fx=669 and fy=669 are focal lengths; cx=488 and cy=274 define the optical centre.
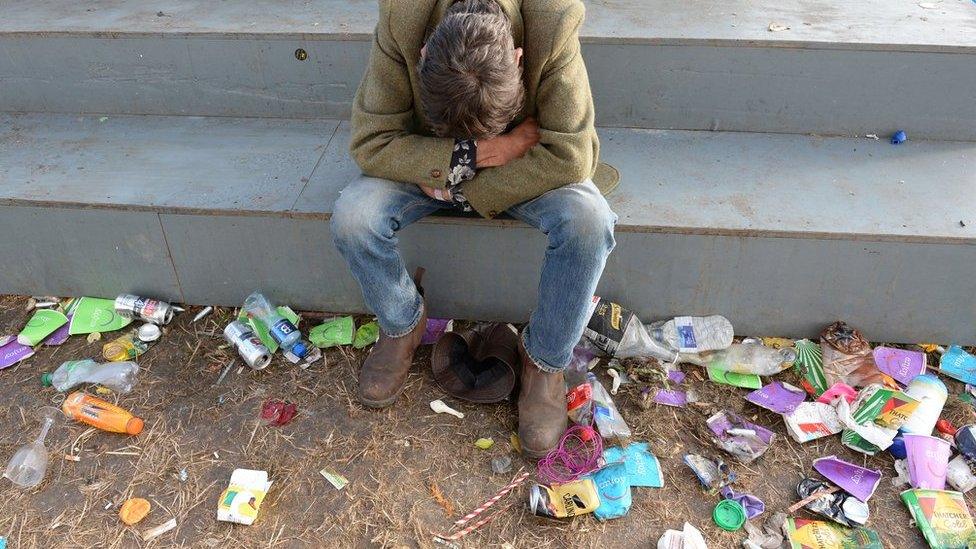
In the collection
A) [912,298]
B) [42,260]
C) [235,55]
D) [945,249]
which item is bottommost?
[42,260]

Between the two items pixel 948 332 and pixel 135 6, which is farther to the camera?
pixel 135 6

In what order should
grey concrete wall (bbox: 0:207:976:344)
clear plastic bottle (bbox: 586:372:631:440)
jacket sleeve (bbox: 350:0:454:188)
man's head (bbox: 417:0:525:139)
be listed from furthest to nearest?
grey concrete wall (bbox: 0:207:976:344), clear plastic bottle (bbox: 586:372:631:440), jacket sleeve (bbox: 350:0:454:188), man's head (bbox: 417:0:525:139)

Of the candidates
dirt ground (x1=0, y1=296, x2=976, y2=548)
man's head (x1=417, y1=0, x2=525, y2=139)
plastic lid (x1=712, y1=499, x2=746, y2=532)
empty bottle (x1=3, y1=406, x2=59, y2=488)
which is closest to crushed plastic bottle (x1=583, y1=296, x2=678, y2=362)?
dirt ground (x1=0, y1=296, x2=976, y2=548)

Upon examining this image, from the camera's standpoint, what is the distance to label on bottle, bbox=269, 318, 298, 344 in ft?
8.31

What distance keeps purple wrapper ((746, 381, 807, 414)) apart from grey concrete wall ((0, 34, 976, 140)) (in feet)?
3.56

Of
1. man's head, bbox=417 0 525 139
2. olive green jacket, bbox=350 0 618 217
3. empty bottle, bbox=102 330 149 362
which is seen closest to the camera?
man's head, bbox=417 0 525 139

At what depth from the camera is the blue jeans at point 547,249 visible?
1.95 metres

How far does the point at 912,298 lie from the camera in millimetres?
2383

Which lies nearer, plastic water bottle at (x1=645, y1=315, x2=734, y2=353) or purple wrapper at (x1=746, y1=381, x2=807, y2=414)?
purple wrapper at (x1=746, y1=381, x2=807, y2=414)

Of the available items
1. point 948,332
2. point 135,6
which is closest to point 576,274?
point 948,332

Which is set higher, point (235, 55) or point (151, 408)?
point (235, 55)

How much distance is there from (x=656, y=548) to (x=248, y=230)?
5.78 ft

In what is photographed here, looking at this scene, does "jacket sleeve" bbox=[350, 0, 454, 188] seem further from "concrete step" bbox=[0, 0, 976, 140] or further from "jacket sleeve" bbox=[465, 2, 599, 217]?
"concrete step" bbox=[0, 0, 976, 140]

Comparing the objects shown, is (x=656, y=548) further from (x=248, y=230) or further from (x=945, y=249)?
(x=248, y=230)
